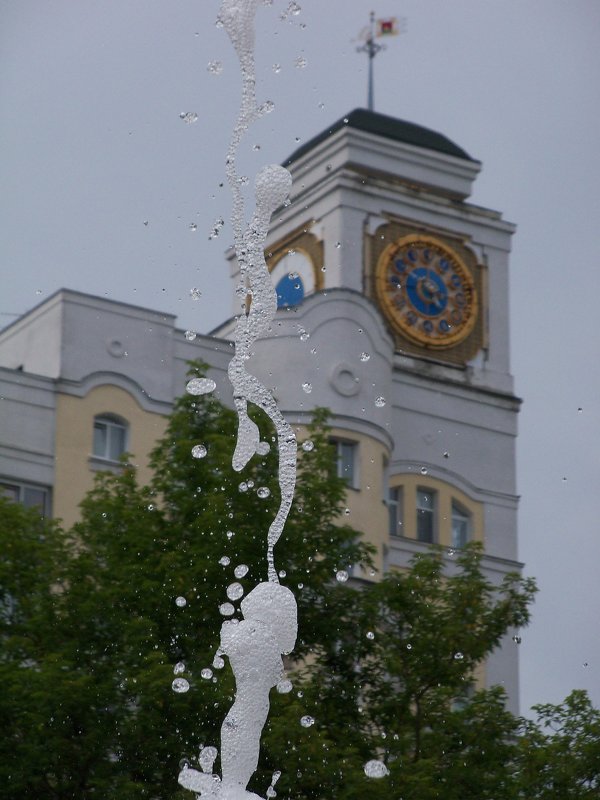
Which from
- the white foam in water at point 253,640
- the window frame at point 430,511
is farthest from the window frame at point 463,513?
the white foam in water at point 253,640

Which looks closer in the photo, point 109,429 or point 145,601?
point 145,601

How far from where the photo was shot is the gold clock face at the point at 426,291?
26438 millimetres

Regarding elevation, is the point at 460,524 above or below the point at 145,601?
above

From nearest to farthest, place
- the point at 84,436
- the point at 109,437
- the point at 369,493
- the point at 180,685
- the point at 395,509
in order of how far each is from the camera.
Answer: the point at 180,685
the point at 84,436
the point at 109,437
the point at 369,493
the point at 395,509

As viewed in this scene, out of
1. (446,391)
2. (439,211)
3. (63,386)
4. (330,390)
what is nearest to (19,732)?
(63,386)

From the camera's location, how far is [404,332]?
26.3 m

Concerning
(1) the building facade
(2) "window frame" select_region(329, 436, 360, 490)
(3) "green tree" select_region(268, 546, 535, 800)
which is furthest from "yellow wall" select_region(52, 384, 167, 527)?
(3) "green tree" select_region(268, 546, 535, 800)

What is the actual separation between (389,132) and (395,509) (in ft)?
17.8

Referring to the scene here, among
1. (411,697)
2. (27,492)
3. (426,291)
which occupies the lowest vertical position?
(411,697)

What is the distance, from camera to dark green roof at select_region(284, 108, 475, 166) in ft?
91.6

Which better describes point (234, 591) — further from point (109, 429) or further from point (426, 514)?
point (426, 514)

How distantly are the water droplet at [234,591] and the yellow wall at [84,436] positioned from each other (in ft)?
18.8

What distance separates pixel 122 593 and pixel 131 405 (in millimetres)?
7381

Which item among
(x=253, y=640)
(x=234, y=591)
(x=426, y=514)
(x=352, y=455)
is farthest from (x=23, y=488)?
(x=253, y=640)
